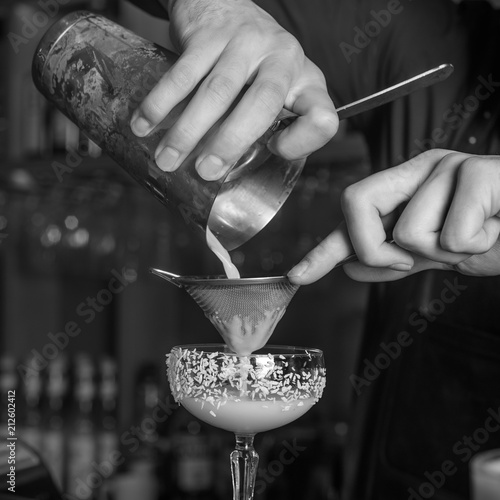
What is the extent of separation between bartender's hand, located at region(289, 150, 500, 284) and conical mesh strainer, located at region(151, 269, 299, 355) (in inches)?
2.7

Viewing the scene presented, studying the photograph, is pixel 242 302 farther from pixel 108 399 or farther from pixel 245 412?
pixel 108 399

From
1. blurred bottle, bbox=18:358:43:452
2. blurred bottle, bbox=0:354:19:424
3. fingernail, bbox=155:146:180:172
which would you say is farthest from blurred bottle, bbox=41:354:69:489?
fingernail, bbox=155:146:180:172

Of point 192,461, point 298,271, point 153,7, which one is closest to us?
point 298,271

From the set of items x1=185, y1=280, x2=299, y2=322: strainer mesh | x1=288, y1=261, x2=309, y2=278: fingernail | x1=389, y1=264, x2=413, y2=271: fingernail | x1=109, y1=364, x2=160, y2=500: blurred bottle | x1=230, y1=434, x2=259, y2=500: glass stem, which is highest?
x1=389, y1=264, x2=413, y2=271: fingernail

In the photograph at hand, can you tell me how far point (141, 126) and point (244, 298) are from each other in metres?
0.31

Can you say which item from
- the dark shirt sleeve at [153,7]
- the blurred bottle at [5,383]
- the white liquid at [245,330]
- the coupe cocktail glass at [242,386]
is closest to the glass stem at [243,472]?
the coupe cocktail glass at [242,386]

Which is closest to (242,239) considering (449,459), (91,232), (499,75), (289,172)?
(289,172)

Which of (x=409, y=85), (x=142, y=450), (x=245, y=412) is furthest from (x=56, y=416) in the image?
(x=409, y=85)

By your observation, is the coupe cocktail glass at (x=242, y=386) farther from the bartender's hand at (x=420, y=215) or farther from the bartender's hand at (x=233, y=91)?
the bartender's hand at (x=233, y=91)

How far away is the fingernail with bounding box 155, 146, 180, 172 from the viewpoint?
0.92m

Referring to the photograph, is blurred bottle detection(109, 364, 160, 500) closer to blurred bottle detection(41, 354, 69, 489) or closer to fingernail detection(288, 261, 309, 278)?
blurred bottle detection(41, 354, 69, 489)

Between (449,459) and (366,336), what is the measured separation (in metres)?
0.32

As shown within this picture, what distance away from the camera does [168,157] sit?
3.05 ft

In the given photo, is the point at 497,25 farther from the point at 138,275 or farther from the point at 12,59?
the point at 12,59
